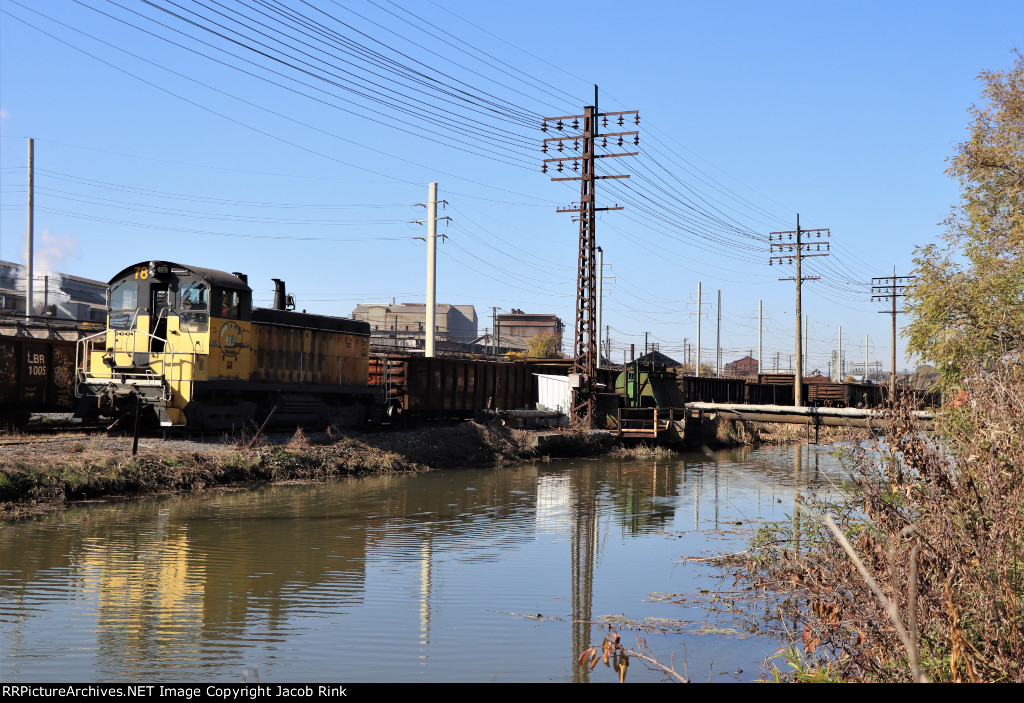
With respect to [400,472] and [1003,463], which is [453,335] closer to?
[400,472]

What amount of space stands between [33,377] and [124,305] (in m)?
3.17

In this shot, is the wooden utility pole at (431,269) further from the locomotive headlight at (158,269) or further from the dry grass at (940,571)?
the dry grass at (940,571)

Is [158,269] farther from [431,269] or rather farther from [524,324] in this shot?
[524,324]

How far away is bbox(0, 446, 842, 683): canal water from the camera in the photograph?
680cm

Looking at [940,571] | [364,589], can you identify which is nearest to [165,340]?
[364,589]

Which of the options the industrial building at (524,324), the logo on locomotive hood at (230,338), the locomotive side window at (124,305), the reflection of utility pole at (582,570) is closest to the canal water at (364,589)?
the reflection of utility pole at (582,570)

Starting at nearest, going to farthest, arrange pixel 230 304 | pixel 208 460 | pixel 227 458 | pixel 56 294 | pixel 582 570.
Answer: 1. pixel 582 570
2. pixel 208 460
3. pixel 227 458
4. pixel 230 304
5. pixel 56 294

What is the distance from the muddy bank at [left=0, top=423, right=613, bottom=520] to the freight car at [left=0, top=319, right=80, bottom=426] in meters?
2.89

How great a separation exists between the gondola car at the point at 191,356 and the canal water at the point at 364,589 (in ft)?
11.2

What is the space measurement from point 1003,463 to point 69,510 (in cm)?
1372

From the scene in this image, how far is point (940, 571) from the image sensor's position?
5.34 meters

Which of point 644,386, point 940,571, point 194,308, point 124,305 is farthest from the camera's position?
point 644,386

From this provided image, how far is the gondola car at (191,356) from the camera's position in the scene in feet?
60.6

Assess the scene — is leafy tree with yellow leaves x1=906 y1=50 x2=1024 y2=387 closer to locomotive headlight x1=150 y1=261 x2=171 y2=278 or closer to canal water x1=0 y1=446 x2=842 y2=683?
canal water x1=0 y1=446 x2=842 y2=683
